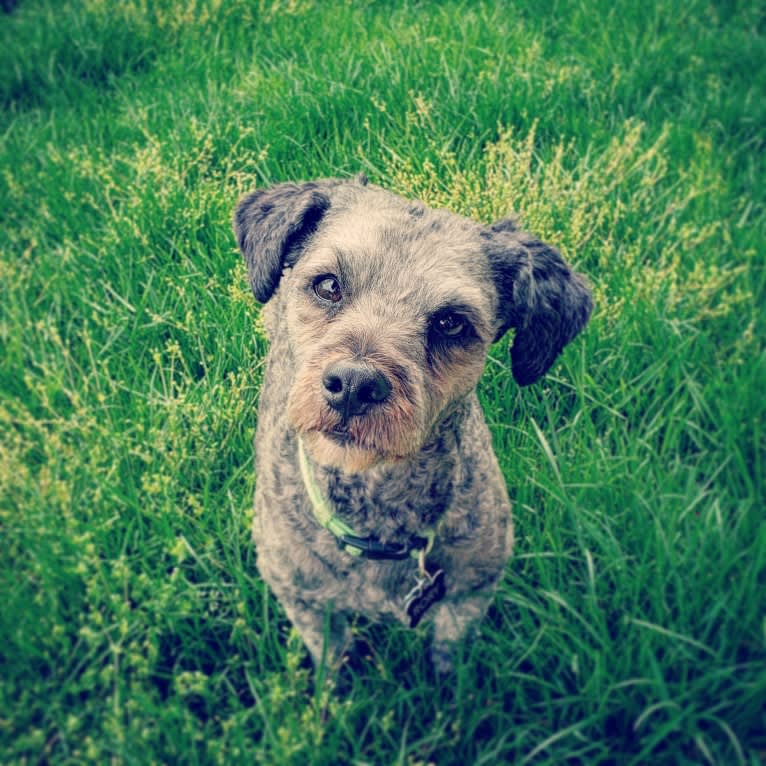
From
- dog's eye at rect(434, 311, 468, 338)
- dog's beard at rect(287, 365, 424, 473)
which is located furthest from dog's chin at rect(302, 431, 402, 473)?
dog's eye at rect(434, 311, 468, 338)

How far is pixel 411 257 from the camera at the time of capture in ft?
7.66

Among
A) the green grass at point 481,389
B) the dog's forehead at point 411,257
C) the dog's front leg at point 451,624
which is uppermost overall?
the dog's forehead at point 411,257

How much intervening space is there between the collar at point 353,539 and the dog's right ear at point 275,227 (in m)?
0.73

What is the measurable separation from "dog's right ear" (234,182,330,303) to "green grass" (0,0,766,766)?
669 millimetres

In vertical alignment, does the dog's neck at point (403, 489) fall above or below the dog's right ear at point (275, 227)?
below

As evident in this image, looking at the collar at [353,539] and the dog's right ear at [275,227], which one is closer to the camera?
the collar at [353,539]

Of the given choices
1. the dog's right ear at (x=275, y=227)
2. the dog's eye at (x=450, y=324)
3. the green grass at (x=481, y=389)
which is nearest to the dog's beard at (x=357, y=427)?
the dog's eye at (x=450, y=324)

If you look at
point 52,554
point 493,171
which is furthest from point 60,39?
point 52,554

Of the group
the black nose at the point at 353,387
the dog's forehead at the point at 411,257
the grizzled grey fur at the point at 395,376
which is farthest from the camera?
the dog's forehead at the point at 411,257

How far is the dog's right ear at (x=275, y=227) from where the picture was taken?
8.43ft

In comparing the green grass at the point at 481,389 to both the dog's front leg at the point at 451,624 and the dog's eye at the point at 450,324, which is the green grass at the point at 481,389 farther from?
the dog's eye at the point at 450,324

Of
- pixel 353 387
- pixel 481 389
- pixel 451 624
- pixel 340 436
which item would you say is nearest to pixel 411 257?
pixel 353 387

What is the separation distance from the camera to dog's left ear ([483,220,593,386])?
Answer: 97.8 inches

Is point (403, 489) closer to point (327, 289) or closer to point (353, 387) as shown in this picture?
point (353, 387)
